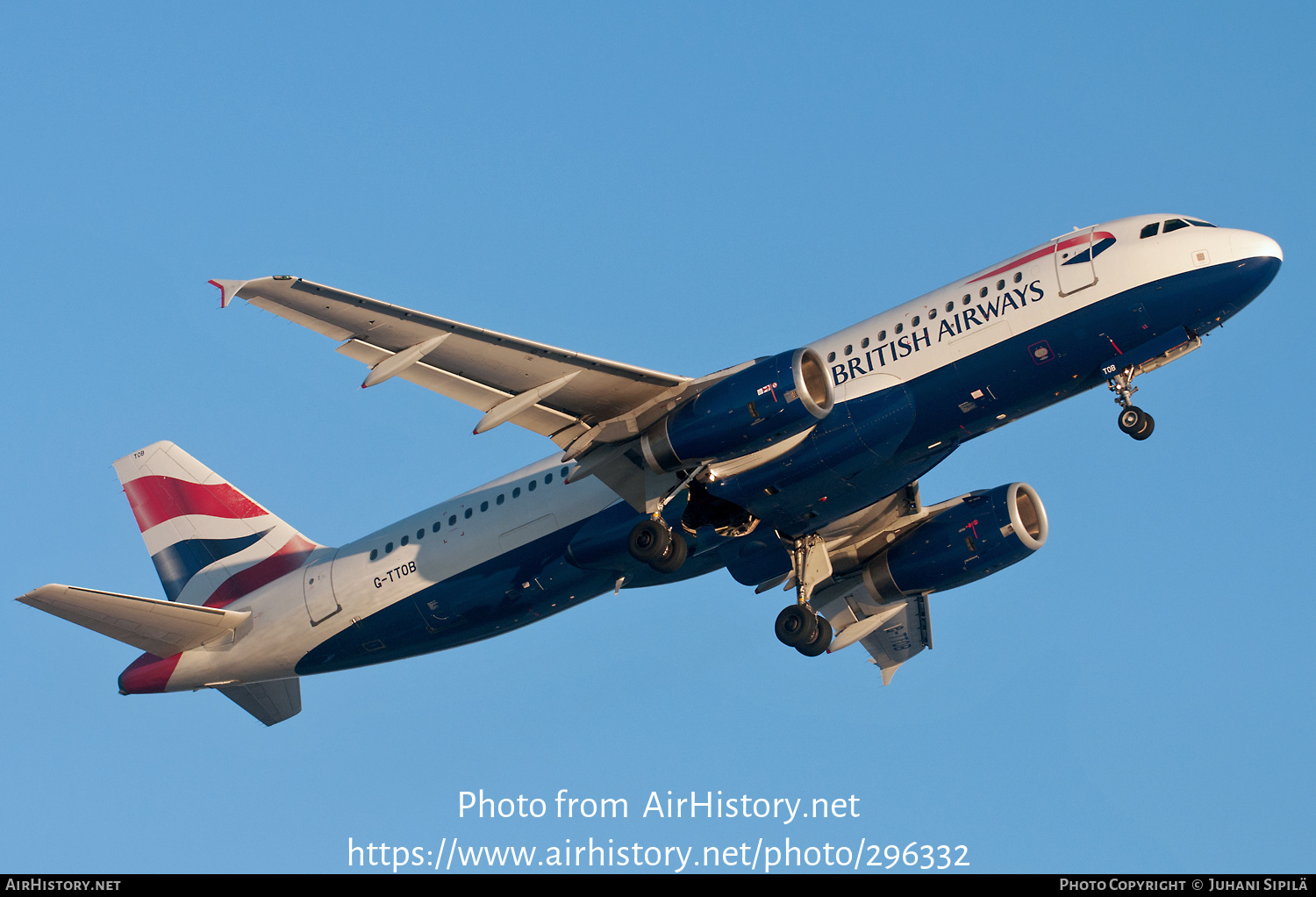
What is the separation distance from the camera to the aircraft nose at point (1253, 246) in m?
28.0

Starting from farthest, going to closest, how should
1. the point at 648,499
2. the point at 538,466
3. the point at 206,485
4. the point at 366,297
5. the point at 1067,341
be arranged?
1. the point at 206,485
2. the point at 538,466
3. the point at 648,499
4. the point at 1067,341
5. the point at 366,297

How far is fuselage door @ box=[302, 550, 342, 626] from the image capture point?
35.2 m

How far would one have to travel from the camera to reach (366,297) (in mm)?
26000

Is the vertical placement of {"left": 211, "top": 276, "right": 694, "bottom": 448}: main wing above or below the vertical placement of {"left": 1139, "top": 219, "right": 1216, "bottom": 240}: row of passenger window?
below

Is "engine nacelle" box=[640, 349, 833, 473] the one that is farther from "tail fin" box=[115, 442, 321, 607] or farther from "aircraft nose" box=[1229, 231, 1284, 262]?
"tail fin" box=[115, 442, 321, 607]

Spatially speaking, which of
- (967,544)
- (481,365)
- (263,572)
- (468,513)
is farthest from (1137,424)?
(263,572)

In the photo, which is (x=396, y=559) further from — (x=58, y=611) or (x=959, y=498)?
(x=959, y=498)

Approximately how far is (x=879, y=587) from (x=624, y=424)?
9.83 meters

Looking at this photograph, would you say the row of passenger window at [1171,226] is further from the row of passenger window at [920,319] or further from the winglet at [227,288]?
the winglet at [227,288]

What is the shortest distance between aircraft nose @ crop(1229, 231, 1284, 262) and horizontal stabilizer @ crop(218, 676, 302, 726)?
25.4m

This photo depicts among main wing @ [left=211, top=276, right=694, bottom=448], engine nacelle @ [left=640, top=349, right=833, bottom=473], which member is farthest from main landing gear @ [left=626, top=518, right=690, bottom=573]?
main wing @ [left=211, top=276, right=694, bottom=448]

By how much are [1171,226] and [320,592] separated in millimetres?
22095

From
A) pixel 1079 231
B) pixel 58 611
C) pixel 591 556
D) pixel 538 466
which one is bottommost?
pixel 58 611

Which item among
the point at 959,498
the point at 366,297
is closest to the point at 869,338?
the point at 959,498
